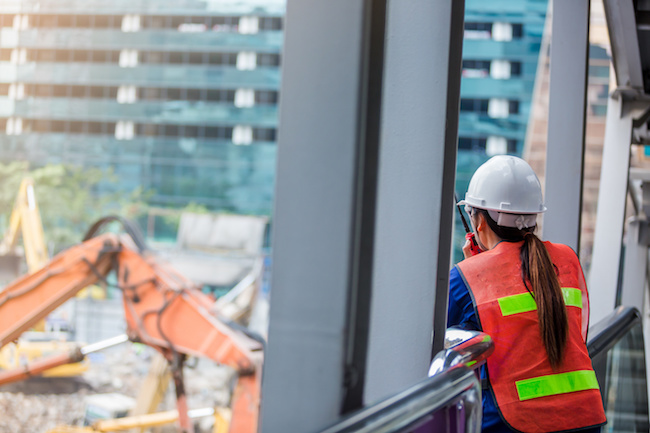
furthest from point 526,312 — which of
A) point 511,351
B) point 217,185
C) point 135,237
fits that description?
point 217,185

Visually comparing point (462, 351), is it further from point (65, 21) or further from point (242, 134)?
point (65, 21)

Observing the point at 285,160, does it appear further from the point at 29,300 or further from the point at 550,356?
the point at 29,300

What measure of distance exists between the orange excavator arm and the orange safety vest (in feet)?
18.0

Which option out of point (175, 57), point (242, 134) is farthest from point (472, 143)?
point (175, 57)

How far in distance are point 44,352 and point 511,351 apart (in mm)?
14625

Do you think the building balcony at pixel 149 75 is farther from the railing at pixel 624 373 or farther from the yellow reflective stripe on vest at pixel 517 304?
the yellow reflective stripe on vest at pixel 517 304

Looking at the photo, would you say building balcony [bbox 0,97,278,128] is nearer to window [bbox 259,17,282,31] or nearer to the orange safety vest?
window [bbox 259,17,282,31]

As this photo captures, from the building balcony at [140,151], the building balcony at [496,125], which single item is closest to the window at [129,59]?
the building balcony at [140,151]

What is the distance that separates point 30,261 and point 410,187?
1767 cm

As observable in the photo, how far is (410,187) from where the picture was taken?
4.15ft

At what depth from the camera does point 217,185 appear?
46.4m

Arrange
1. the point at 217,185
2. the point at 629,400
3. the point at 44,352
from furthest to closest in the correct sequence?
1. the point at 217,185
2. the point at 44,352
3. the point at 629,400

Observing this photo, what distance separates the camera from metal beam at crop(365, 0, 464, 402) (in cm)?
123

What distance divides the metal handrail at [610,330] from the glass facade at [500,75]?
1473 inches
